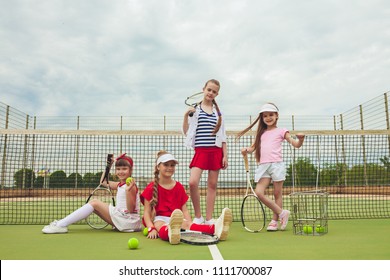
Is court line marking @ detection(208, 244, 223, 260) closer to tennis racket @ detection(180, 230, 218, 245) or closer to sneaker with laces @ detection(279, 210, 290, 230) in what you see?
tennis racket @ detection(180, 230, 218, 245)

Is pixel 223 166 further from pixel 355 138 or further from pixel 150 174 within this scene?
pixel 355 138

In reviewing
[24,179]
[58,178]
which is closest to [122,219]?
[58,178]

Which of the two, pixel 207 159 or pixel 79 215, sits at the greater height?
pixel 207 159

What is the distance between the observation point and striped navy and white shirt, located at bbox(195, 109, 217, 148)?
5.05 meters

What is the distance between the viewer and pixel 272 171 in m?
5.06

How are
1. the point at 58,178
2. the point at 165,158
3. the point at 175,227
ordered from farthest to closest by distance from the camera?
1. the point at 58,178
2. the point at 165,158
3. the point at 175,227

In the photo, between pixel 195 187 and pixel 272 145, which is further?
pixel 272 145

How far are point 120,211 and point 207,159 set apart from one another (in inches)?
47.0

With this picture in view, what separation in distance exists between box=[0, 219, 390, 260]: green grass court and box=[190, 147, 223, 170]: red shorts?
82cm

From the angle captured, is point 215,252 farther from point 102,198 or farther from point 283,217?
point 102,198

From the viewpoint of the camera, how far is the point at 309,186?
11820 mm

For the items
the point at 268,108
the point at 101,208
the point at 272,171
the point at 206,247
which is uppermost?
the point at 268,108

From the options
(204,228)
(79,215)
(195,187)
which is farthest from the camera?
(195,187)

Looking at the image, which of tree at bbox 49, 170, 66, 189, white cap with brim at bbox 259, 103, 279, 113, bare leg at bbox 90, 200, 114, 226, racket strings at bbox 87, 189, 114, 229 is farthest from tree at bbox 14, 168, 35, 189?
white cap with brim at bbox 259, 103, 279, 113
